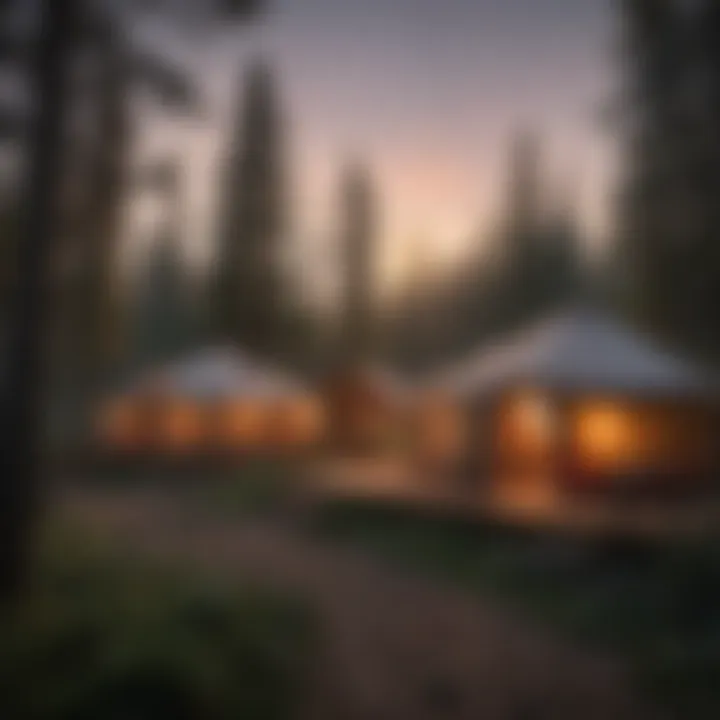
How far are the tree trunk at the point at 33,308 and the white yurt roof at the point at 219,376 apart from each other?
0.74m

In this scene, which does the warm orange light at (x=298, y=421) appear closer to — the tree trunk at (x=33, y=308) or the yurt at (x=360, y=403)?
the yurt at (x=360, y=403)

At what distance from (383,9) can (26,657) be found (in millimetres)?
3050

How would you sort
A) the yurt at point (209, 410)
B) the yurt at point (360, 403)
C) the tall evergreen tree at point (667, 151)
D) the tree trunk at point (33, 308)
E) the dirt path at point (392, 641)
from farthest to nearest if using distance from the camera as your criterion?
the yurt at point (360, 403), the yurt at point (209, 410), the tall evergreen tree at point (667, 151), the dirt path at point (392, 641), the tree trunk at point (33, 308)

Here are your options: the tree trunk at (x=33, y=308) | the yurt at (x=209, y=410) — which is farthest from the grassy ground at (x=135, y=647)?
the yurt at (x=209, y=410)

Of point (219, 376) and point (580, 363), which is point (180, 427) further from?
point (580, 363)

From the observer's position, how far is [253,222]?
3.38m

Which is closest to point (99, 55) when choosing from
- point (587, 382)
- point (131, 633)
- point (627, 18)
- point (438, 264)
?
point (438, 264)

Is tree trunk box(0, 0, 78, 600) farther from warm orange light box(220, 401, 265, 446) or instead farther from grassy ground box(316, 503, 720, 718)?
grassy ground box(316, 503, 720, 718)

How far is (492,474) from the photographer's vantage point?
33.7 feet

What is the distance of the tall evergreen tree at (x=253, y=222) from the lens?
126 inches

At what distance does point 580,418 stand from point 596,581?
12.6ft

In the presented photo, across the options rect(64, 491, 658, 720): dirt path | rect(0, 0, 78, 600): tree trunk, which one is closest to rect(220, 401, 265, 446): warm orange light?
rect(64, 491, 658, 720): dirt path

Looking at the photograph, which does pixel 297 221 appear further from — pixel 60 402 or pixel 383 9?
pixel 60 402

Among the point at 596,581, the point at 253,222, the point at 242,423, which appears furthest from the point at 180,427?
the point at 596,581
